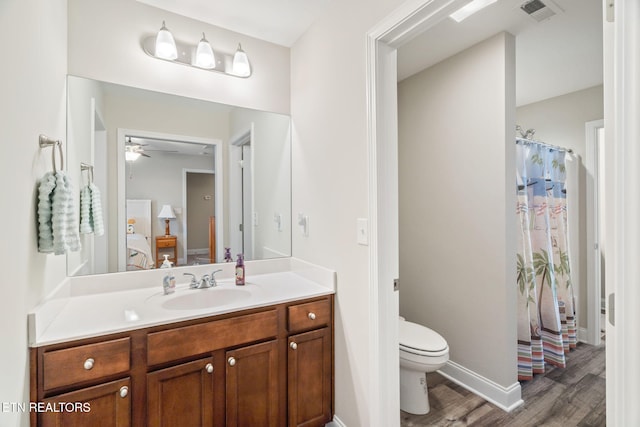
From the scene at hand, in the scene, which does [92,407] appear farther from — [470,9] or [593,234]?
[593,234]

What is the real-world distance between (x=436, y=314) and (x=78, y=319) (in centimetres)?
222

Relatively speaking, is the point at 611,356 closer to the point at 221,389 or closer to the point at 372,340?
the point at 372,340

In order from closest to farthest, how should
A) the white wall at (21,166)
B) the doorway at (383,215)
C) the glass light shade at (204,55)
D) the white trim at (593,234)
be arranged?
the white wall at (21,166)
the doorway at (383,215)
the glass light shade at (204,55)
the white trim at (593,234)

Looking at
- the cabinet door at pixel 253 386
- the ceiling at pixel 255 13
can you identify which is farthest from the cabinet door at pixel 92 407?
the ceiling at pixel 255 13

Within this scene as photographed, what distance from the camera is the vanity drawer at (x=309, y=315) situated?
1.57m

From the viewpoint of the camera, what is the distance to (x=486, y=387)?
1990 mm

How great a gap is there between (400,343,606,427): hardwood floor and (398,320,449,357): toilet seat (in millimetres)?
419

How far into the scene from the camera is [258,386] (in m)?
1.47

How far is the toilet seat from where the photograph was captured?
1759 mm

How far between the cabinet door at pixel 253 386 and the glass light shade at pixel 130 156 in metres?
1.26

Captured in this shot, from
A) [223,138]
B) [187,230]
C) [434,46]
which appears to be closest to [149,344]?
[187,230]

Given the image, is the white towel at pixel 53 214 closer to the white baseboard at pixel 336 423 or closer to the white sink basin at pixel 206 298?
the white sink basin at pixel 206 298

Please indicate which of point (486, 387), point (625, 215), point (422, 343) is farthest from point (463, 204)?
point (625, 215)

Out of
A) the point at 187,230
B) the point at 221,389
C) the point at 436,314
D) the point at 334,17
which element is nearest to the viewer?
the point at 221,389
